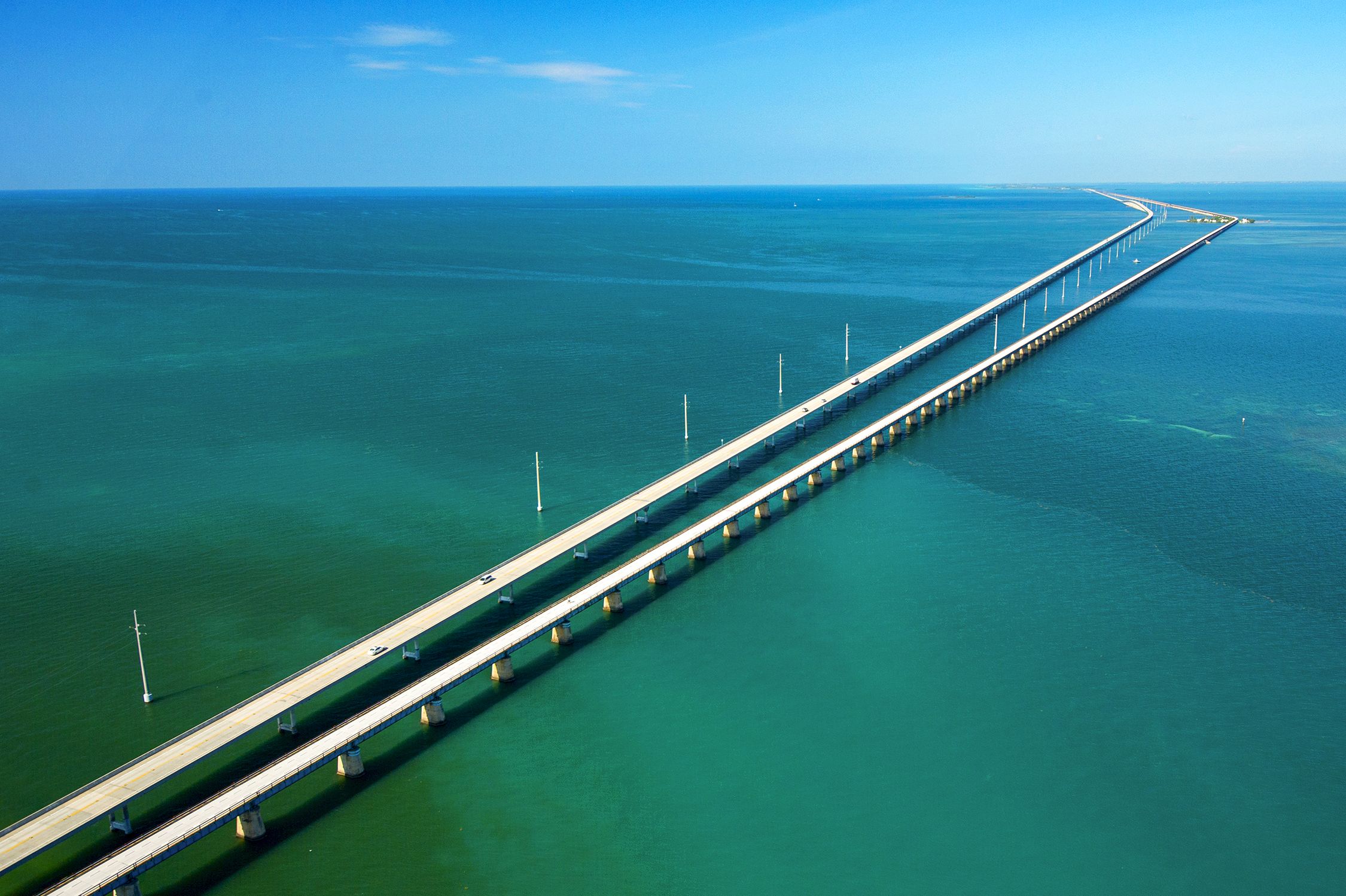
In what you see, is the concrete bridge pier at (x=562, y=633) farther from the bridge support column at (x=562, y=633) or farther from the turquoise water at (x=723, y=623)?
the turquoise water at (x=723, y=623)

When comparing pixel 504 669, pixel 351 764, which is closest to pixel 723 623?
pixel 504 669

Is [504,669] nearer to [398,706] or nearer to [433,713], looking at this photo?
[433,713]

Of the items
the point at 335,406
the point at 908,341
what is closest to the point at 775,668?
the point at 335,406

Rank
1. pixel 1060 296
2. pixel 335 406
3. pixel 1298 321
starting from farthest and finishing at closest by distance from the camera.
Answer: pixel 1060 296 → pixel 1298 321 → pixel 335 406

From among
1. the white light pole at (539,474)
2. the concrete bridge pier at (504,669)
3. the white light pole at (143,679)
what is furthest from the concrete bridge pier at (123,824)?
the white light pole at (539,474)

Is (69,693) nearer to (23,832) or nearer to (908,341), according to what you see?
(23,832)

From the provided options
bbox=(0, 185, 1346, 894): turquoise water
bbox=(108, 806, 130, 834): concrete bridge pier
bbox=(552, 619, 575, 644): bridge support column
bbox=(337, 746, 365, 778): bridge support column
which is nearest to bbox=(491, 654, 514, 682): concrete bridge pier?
bbox=(0, 185, 1346, 894): turquoise water
